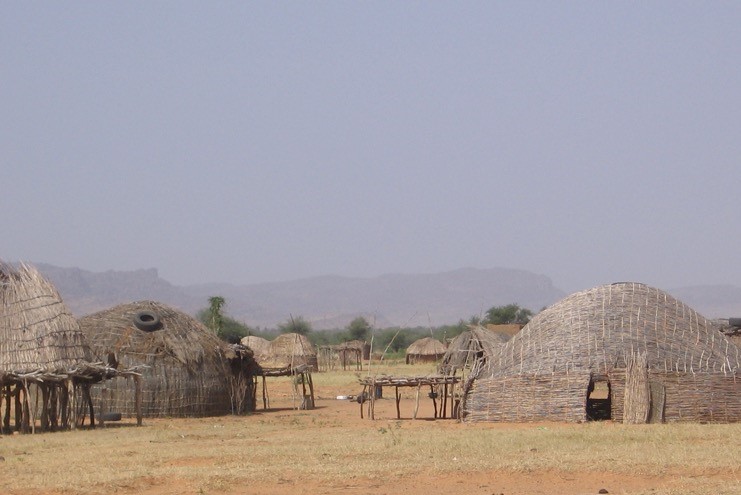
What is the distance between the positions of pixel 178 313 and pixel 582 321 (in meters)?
12.7

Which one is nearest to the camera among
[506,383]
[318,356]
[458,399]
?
[506,383]

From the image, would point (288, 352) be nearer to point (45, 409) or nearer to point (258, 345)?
point (258, 345)

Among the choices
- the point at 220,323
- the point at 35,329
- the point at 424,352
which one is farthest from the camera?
the point at 424,352

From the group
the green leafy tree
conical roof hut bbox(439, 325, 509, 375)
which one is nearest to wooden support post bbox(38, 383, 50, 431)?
conical roof hut bbox(439, 325, 509, 375)

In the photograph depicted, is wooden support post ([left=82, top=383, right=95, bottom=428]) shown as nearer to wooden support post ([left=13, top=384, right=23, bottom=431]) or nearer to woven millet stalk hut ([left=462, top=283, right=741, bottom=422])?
wooden support post ([left=13, top=384, right=23, bottom=431])

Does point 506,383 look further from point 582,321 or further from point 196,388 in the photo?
point 196,388

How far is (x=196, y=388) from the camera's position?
106 feet

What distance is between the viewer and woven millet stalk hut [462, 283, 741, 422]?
26.4 m

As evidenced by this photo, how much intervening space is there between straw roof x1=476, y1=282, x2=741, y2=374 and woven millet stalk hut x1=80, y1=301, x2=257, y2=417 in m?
8.82

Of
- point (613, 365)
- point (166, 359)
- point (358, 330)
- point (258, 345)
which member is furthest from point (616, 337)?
point (358, 330)

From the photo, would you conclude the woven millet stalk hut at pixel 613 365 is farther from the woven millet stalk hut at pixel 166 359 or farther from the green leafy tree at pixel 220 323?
the green leafy tree at pixel 220 323

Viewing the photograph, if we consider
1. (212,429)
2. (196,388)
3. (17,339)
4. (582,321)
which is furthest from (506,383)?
(17,339)

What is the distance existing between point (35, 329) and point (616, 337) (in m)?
14.1

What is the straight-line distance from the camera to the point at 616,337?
27.6 meters
